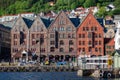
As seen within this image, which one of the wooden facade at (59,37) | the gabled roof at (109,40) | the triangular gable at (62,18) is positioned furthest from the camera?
the triangular gable at (62,18)

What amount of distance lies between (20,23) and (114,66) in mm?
49971

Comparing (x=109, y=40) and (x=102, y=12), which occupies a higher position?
(x=102, y=12)

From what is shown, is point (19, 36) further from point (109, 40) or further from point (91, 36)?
point (109, 40)

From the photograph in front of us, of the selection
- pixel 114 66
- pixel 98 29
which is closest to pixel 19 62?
pixel 98 29

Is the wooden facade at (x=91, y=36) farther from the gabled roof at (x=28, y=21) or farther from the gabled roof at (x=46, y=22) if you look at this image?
the gabled roof at (x=28, y=21)

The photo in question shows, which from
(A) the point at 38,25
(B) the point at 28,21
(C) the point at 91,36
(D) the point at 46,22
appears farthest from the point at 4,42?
(C) the point at 91,36

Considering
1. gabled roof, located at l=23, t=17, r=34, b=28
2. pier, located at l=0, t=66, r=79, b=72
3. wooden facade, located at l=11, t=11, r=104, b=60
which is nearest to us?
pier, located at l=0, t=66, r=79, b=72

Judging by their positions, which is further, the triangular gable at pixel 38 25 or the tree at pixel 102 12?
the tree at pixel 102 12

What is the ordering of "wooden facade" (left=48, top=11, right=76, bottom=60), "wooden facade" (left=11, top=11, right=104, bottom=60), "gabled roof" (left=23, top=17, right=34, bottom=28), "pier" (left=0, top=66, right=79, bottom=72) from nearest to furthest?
"pier" (left=0, top=66, right=79, bottom=72) → "wooden facade" (left=11, top=11, right=104, bottom=60) → "wooden facade" (left=48, top=11, right=76, bottom=60) → "gabled roof" (left=23, top=17, right=34, bottom=28)

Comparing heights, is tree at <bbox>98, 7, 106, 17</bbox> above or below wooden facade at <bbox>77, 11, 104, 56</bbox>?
above

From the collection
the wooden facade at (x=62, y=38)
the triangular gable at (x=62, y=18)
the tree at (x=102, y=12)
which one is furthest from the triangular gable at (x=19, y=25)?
the tree at (x=102, y=12)

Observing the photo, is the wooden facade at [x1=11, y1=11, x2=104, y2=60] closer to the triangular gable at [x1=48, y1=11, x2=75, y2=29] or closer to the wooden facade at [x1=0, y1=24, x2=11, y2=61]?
the triangular gable at [x1=48, y1=11, x2=75, y2=29]

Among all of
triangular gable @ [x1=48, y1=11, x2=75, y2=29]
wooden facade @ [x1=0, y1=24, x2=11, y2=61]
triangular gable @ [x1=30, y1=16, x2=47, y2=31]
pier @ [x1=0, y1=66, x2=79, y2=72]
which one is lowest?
pier @ [x1=0, y1=66, x2=79, y2=72]

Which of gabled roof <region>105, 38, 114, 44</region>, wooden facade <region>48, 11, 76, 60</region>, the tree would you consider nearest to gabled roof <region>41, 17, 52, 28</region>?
wooden facade <region>48, 11, 76, 60</region>
